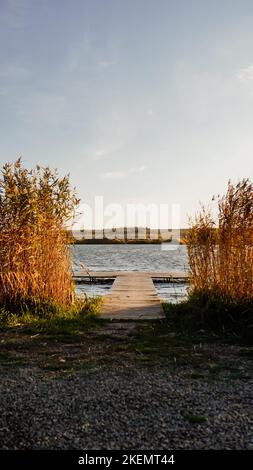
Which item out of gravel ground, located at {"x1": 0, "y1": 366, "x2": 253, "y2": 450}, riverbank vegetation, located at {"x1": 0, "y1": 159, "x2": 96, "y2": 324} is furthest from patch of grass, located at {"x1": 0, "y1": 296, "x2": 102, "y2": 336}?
gravel ground, located at {"x1": 0, "y1": 366, "x2": 253, "y2": 450}

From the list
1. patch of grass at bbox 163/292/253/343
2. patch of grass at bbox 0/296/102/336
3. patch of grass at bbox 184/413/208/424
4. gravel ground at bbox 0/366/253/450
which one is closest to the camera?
gravel ground at bbox 0/366/253/450

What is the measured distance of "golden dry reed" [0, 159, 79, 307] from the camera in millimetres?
8133

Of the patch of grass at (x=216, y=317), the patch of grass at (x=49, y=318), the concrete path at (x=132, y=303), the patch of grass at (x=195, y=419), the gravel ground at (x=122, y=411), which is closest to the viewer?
the gravel ground at (x=122, y=411)

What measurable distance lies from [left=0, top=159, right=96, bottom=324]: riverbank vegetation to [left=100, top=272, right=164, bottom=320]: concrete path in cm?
65

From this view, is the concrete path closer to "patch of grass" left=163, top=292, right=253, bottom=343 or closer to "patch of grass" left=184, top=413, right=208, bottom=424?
"patch of grass" left=163, top=292, right=253, bottom=343

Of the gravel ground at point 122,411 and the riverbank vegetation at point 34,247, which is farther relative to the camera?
the riverbank vegetation at point 34,247

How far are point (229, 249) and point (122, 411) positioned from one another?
474 cm

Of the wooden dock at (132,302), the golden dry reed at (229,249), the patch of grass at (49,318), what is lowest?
the wooden dock at (132,302)

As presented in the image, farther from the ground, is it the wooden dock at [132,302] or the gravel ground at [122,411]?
the gravel ground at [122,411]

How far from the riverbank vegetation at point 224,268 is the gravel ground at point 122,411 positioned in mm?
2681

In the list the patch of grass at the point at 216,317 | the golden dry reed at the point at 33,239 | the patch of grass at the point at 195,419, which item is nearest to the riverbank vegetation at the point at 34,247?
the golden dry reed at the point at 33,239

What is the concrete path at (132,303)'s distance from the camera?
8555mm

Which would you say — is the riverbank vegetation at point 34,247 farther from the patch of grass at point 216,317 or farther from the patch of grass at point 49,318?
the patch of grass at point 216,317

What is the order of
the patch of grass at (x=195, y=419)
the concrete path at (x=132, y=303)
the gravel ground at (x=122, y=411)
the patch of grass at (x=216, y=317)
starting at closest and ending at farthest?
the gravel ground at (x=122, y=411), the patch of grass at (x=195, y=419), the patch of grass at (x=216, y=317), the concrete path at (x=132, y=303)
